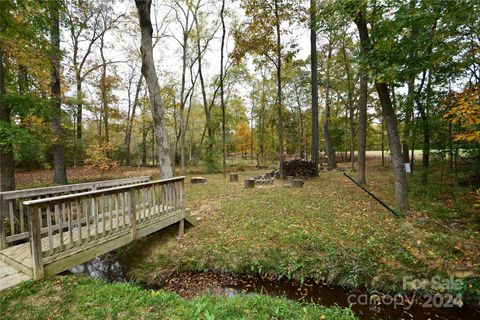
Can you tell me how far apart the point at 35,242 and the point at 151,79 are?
4720mm

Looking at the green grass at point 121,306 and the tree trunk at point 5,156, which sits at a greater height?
the tree trunk at point 5,156

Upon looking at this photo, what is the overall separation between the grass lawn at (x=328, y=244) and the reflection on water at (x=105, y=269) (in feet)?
0.69

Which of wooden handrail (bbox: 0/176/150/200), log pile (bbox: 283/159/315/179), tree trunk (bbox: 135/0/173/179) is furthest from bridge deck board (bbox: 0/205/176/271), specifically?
log pile (bbox: 283/159/315/179)

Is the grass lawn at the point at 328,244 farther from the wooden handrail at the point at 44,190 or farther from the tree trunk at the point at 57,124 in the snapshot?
the tree trunk at the point at 57,124

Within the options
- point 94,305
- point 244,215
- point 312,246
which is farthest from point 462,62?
point 94,305

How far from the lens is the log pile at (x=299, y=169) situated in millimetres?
12203

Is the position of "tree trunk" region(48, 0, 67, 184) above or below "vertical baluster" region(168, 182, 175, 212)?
above

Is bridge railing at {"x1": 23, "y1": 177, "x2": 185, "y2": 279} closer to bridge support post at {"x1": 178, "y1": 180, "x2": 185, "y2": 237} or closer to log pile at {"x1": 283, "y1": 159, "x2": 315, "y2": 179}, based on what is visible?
bridge support post at {"x1": 178, "y1": 180, "x2": 185, "y2": 237}

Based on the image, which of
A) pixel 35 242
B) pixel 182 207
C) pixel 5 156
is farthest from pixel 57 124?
pixel 35 242

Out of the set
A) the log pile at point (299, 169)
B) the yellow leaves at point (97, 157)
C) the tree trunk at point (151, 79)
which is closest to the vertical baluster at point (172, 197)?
the tree trunk at point (151, 79)

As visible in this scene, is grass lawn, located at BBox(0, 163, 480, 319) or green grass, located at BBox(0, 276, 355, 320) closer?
green grass, located at BBox(0, 276, 355, 320)

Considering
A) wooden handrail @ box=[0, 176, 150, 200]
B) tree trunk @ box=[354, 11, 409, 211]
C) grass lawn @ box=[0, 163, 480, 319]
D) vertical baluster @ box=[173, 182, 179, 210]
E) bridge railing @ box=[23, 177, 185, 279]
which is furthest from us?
tree trunk @ box=[354, 11, 409, 211]

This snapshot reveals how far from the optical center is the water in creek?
10.4ft

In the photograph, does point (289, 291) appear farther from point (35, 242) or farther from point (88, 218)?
point (35, 242)
